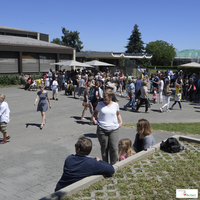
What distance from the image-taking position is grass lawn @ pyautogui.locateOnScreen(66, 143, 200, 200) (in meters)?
4.14

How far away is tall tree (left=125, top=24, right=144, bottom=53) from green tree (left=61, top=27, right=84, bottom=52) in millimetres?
25750

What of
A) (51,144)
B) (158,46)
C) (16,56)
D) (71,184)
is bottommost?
(51,144)

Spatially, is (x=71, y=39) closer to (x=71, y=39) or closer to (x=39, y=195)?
(x=71, y=39)

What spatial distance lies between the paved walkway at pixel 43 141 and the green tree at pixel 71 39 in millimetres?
77722

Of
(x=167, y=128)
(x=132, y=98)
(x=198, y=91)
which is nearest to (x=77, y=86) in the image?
(x=132, y=98)

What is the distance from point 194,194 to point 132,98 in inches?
400

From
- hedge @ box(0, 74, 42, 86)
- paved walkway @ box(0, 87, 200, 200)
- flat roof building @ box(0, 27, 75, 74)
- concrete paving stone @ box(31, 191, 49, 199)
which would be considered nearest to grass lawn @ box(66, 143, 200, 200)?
concrete paving stone @ box(31, 191, 49, 199)

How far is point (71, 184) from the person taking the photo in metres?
4.07

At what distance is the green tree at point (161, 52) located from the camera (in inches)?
3238

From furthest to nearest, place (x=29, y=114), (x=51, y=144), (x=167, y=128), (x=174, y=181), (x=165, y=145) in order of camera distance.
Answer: (x=29, y=114) < (x=167, y=128) < (x=51, y=144) < (x=165, y=145) < (x=174, y=181)

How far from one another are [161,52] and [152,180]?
83.0m

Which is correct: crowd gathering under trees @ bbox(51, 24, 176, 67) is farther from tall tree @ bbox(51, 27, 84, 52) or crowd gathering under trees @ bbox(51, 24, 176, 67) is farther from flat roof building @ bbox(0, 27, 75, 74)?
flat roof building @ bbox(0, 27, 75, 74)

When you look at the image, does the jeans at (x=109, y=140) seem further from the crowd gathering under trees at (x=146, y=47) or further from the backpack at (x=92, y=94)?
the crowd gathering under trees at (x=146, y=47)

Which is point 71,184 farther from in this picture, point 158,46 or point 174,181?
point 158,46
